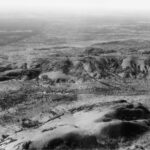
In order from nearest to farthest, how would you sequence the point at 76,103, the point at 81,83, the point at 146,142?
the point at 146,142 < the point at 76,103 < the point at 81,83

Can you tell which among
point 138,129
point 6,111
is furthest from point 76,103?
point 138,129

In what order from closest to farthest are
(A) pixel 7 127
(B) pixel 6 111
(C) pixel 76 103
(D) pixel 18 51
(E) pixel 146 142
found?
(E) pixel 146 142 → (A) pixel 7 127 → (B) pixel 6 111 → (C) pixel 76 103 → (D) pixel 18 51

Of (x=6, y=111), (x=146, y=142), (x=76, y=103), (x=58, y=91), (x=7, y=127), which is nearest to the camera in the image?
(x=146, y=142)

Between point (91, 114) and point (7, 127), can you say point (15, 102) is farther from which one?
point (91, 114)

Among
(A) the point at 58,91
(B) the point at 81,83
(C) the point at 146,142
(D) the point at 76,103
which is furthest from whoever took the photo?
(B) the point at 81,83

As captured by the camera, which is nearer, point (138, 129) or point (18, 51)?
point (138, 129)

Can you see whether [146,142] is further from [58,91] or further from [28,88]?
[28,88]

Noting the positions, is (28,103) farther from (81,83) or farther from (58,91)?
(81,83)

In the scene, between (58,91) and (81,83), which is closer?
(58,91)

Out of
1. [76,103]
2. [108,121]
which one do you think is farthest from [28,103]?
[108,121]

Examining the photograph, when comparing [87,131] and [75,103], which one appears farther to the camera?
[75,103]
